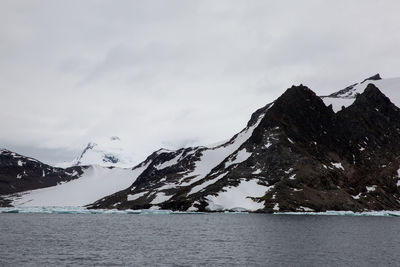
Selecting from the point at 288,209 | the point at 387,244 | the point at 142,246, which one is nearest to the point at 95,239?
the point at 142,246

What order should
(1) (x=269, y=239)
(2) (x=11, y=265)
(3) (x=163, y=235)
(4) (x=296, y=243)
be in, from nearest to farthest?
(2) (x=11, y=265) → (4) (x=296, y=243) → (1) (x=269, y=239) → (3) (x=163, y=235)

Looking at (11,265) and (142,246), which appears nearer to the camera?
(11,265)

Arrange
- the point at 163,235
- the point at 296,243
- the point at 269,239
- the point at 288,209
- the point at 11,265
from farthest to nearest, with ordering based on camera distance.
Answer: the point at 288,209 < the point at 163,235 < the point at 269,239 < the point at 296,243 < the point at 11,265

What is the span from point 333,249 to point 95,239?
50246mm

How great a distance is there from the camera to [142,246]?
85812 mm

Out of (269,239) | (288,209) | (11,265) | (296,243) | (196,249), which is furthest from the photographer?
(288,209)

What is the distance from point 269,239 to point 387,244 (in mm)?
23591

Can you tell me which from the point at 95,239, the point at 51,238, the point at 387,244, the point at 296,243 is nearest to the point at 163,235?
the point at 95,239

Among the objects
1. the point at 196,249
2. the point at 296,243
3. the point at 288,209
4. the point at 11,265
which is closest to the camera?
the point at 11,265

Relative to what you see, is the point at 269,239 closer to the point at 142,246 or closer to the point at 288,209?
the point at 142,246

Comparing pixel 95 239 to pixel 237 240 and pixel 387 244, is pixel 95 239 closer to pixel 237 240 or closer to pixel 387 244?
pixel 237 240

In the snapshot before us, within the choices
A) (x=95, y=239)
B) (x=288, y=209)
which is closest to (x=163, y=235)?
(x=95, y=239)

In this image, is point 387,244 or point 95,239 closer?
point 387,244

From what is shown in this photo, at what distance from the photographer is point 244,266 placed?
208 feet
